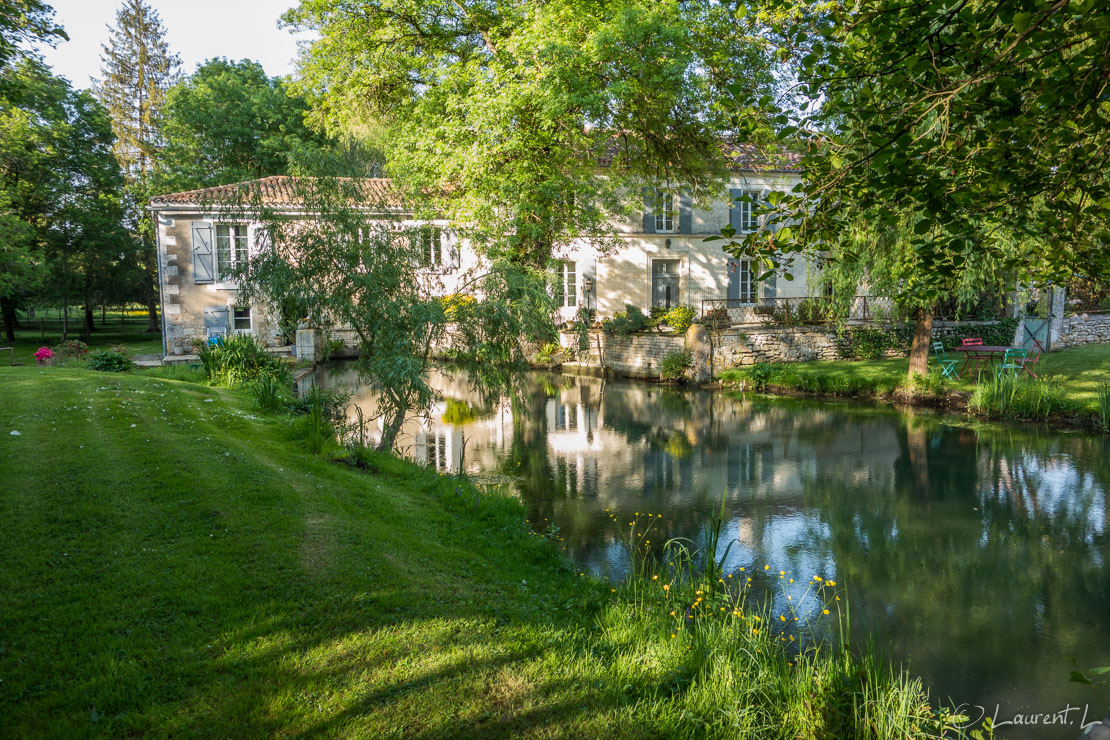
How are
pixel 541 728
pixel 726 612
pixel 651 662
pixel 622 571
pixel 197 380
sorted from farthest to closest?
pixel 197 380
pixel 622 571
pixel 726 612
pixel 651 662
pixel 541 728

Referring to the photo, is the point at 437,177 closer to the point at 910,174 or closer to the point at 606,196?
the point at 606,196

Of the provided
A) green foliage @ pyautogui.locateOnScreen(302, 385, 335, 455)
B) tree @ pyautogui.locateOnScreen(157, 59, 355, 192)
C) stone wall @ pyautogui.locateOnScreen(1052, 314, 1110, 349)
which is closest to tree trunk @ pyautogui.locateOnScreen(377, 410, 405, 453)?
green foliage @ pyautogui.locateOnScreen(302, 385, 335, 455)

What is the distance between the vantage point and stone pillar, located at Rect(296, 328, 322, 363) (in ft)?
63.9

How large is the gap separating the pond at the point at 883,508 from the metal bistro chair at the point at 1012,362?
6.55ft

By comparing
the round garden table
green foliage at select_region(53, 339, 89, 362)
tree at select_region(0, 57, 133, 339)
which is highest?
tree at select_region(0, 57, 133, 339)

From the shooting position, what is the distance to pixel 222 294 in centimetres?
2066

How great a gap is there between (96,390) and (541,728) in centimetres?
928

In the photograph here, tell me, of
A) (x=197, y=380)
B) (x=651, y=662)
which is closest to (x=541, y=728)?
(x=651, y=662)

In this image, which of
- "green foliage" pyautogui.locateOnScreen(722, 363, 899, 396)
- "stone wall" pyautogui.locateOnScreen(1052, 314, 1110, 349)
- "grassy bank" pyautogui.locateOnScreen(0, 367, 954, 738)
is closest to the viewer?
"grassy bank" pyautogui.locateOnScreen(0, 367, 954, 738)

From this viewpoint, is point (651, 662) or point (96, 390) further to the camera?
point (96, 390)

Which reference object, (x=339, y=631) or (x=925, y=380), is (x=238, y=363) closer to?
(x=339, y=631)

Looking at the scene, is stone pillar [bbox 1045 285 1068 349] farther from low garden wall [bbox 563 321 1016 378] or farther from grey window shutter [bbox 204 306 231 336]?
grey window shutter [bbox 204 306 231 336]

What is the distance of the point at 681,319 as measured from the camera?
757 inches

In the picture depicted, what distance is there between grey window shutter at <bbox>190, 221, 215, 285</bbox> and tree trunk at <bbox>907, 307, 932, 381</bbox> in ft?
62.1
